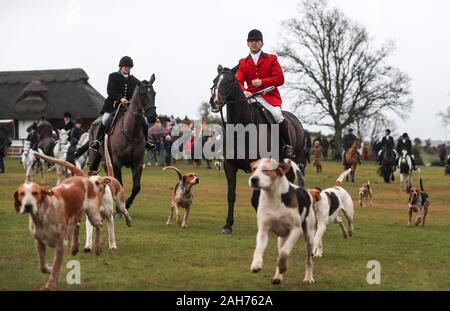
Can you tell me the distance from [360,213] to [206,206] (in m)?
3.99

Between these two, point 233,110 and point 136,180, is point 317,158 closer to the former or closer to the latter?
point 136,180

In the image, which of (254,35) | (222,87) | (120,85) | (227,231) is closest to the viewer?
(222,87)

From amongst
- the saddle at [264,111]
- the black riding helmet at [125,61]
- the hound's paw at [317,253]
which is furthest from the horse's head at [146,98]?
the hound's paw at [317,253]

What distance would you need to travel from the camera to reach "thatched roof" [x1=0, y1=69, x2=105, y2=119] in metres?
76.8

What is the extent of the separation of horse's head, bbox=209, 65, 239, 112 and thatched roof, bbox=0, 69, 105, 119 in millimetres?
62271

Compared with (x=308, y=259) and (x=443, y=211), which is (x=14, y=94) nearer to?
(x=443, y=211)

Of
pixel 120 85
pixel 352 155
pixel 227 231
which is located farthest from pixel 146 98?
pixel 352 155

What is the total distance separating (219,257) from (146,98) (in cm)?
568

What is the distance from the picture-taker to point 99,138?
17609 millimetres

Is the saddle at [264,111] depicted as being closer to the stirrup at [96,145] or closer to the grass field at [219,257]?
the grass field at [219,257]

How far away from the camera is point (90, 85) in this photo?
82.4 meters

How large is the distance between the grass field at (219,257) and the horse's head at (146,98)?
83.6 inches

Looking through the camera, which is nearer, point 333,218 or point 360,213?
point 333,218
